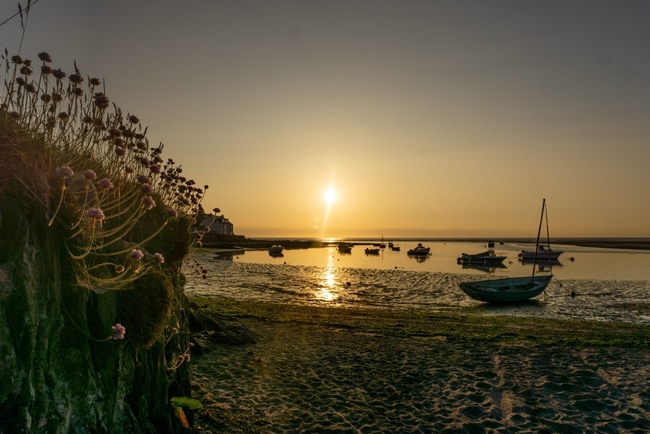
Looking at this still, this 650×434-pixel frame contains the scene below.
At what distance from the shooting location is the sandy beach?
7441 mm

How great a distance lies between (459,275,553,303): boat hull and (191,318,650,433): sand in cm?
1489

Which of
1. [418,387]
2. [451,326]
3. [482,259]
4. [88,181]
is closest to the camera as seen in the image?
[88,181]

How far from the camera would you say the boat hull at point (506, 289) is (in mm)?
28156

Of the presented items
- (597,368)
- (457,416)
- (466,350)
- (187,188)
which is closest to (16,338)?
(187,188)

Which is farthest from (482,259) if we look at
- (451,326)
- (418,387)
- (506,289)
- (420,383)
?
(418,387)

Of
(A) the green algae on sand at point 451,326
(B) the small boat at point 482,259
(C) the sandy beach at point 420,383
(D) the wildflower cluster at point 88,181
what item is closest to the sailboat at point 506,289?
(A) the green algae on sand at point 451,326

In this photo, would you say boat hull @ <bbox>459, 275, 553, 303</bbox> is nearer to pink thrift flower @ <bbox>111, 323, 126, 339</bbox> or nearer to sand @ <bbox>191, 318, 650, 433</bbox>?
sand @ <bbox>191, 318, 650, 433</bbox>

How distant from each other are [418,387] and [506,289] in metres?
25.6

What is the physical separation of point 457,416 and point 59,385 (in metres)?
6.90

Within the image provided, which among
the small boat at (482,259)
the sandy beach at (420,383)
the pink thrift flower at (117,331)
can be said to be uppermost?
the pink thrift flower at (117,331)

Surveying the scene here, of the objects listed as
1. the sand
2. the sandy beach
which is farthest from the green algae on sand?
the sand

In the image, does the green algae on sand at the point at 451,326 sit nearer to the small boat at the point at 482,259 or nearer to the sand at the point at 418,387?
the sand at the point at 418,387

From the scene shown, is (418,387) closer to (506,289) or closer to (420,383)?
(420,383)

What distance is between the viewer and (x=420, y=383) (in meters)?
9.46
